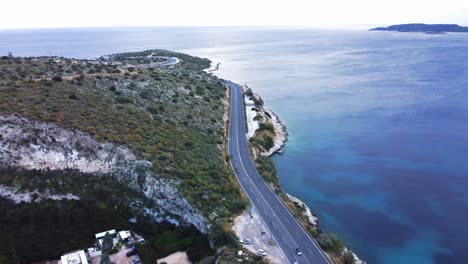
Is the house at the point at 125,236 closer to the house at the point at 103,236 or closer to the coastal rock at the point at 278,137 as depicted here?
the house at the point at 103,236

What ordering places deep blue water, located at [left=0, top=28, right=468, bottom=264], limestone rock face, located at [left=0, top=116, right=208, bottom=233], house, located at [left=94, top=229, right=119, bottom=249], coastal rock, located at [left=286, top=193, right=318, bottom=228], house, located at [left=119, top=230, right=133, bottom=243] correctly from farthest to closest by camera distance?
coastal rock, located at [left=286, top=193, right=318, bottom=228], deep blue water, located at [left=0, top=28, right=468, bottom=264], limestone rock face, located at [left=0, top=116, right=208, bottom=233], house, located at [left=119, top=230, right=133, bottom=243], house, located at [left=94, top=229, right=119, bottom=249]

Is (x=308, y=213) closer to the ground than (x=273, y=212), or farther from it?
closer to the ground

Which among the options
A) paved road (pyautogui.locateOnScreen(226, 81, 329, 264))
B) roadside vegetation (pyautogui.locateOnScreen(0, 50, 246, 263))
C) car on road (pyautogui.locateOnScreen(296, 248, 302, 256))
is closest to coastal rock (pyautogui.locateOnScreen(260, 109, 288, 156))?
paved road (pyautogui.locateOnScreen(226, 81, 329, 264))

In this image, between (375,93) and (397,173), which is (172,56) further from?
(397,173)

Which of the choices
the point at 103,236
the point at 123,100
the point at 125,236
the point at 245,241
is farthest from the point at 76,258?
the point at 123,100

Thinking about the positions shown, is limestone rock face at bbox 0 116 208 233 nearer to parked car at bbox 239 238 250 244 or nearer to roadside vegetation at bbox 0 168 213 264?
roadside vegetation at bbox 0 168 213 264

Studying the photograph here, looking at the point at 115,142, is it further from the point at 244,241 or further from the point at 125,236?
the point at 244,241
